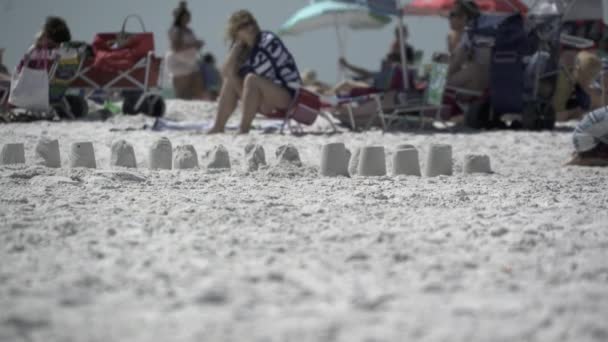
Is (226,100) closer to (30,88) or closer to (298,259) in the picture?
(30,88)

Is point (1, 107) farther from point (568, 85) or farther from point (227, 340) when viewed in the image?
point (227, 340)

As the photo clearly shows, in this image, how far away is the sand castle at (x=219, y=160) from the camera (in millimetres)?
4992

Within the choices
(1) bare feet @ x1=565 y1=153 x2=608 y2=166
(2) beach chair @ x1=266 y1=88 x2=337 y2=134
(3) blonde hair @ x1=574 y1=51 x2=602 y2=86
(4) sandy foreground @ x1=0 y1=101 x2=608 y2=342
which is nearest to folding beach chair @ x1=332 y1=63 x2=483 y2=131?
(2) beach chair @ x1=266 y1=88 x2=337 y2=134

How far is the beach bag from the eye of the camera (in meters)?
9.13

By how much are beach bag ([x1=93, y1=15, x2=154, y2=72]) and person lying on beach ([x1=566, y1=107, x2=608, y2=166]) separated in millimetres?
5227

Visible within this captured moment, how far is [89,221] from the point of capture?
119 inches

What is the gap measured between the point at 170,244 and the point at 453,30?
6.50 meters

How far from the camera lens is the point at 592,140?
17.5ft

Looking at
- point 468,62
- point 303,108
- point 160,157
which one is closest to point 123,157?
point 160,157

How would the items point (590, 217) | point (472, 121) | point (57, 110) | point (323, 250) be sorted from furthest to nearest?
point (57, 110) < point (472, 121) < point (590, 217) < point (323, 250)

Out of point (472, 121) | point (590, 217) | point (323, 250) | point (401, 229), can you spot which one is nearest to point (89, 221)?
point (323, 250)

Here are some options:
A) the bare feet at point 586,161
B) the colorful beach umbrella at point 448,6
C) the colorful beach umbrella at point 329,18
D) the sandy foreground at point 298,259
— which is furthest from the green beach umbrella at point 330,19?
the sandy foreground at point 298,259

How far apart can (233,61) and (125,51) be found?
7.46 ft

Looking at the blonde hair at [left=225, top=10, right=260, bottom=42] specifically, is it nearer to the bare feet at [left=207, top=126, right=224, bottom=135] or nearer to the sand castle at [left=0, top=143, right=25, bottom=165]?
the bare feet at [left=207, top=126, right=224, bottom=135]
